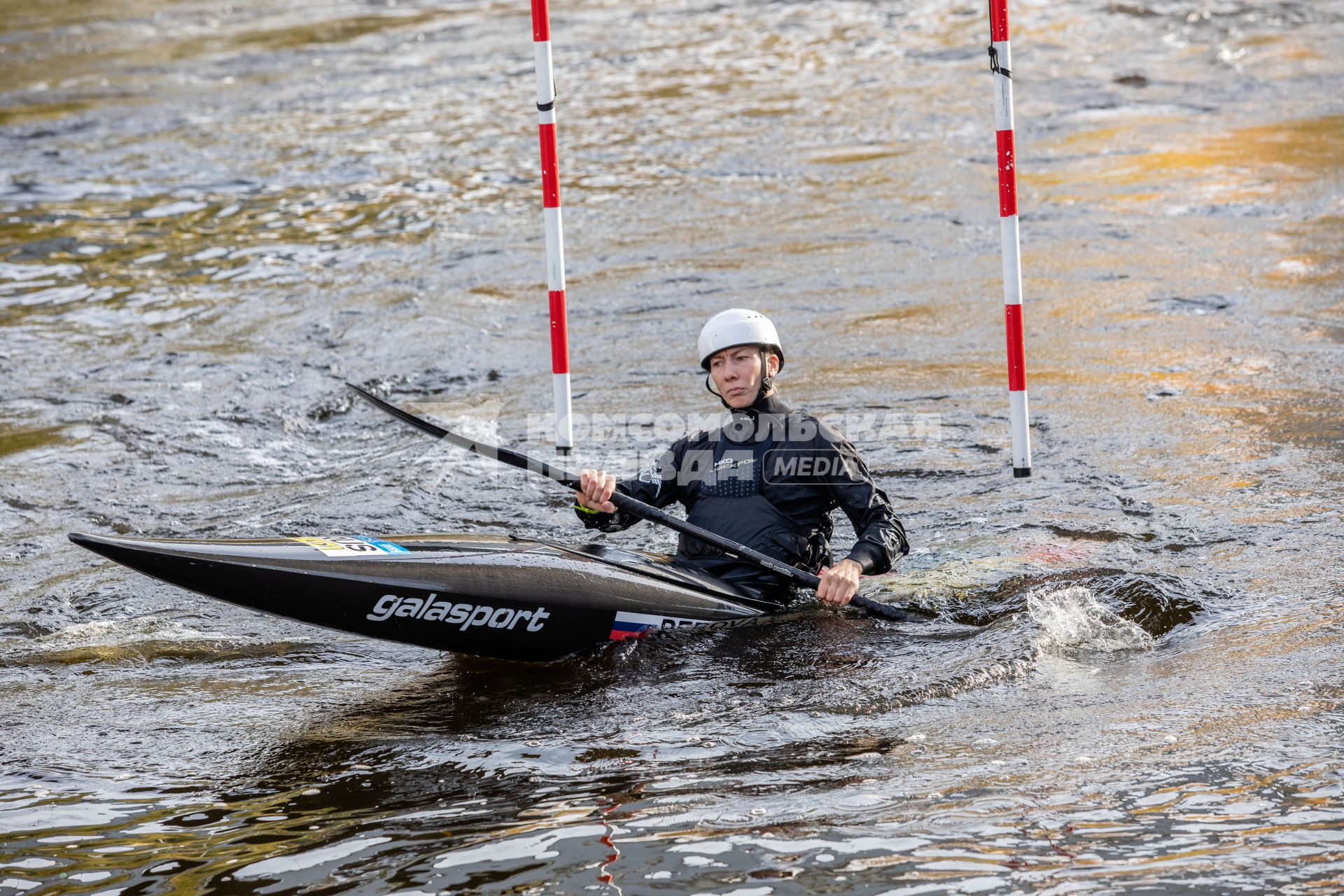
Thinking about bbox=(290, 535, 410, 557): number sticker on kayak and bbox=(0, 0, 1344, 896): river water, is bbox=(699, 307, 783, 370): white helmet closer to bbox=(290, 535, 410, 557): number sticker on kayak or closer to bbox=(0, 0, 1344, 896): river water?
bbox=(0, 0, 1344, 896): river water

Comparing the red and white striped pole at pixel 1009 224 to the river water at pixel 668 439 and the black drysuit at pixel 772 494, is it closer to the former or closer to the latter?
the river water at pixel 668 439

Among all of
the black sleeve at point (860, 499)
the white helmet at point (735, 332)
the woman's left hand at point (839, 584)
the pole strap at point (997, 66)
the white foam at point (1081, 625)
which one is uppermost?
the pole strap at point (997, 66)

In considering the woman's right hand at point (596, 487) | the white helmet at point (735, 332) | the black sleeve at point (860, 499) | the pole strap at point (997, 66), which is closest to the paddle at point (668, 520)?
the woman's right hand at point (596, 487)

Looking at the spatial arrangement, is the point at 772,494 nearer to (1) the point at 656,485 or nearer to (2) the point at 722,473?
(2) the point at 722,473

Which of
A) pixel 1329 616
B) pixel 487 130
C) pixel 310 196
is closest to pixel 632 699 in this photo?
pixel 1329 616

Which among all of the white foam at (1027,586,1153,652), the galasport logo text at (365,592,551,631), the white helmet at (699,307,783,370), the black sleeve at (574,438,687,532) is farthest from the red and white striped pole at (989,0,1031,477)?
the galasport logo text at (365,592,551,631)

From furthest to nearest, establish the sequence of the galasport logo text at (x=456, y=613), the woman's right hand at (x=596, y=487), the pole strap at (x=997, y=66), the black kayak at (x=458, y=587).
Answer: the pole strap at (x=997, y=66) → the woman's right hand at (x=596, y=487) → the galasport logo text at (x=456, y=613) → the black kayak at (x=458, y=587)

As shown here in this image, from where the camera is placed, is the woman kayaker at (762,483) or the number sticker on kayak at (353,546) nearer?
the number sticker on kayak at (353,546)

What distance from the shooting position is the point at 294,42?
18.2 m

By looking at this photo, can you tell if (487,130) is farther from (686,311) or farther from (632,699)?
(632,699)

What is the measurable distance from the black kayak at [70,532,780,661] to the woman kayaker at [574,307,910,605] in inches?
6.0

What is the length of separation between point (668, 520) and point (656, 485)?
1.15 feet

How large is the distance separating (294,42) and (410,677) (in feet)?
51.7

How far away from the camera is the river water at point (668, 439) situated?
10.1 feet
